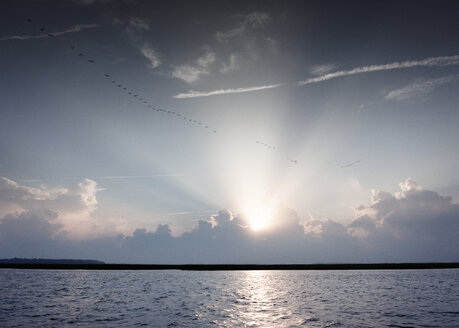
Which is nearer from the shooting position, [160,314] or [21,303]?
[160,314]

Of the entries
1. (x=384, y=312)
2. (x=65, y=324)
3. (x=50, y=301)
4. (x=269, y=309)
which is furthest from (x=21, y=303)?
(x=384, y=312)

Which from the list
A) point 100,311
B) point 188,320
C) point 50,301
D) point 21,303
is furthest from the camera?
point 50,301

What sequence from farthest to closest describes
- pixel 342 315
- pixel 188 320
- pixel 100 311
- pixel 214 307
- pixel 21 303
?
pixel 21 303
pixel 214 307
pixel 100 311
pixel 342 315
pixel 188 320

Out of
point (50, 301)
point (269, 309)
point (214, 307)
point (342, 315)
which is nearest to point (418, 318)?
point (342, 315)

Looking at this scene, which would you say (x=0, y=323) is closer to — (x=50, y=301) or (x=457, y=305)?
(x=50, y=301)

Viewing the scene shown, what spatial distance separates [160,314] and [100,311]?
25.1 feet

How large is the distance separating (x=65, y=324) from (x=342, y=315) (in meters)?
27.0

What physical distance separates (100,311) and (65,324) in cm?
796

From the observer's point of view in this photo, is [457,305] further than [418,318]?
Yes

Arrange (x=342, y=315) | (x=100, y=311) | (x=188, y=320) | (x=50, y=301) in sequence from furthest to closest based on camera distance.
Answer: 1. (x=50, y=301)
2. (x=100, y=311)
3. (x=342, y=315)
4. (x=188, y=320)

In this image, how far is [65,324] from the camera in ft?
97.5

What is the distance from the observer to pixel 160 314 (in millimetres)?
34969

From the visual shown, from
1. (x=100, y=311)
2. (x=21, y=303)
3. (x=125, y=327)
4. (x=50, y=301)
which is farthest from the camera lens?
(x=50, y=301)

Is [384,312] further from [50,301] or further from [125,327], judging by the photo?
[50,301]
